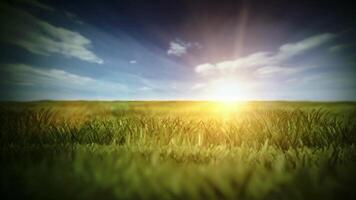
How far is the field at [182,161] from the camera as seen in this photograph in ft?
3.67

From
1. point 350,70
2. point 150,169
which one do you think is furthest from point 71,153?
point 350,70

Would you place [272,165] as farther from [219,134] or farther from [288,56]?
[288,56]

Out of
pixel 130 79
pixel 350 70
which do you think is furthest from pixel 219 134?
pixel 350 70

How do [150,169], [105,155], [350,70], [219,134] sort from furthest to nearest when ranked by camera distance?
1. [350,70]
2. [219,134]
3. [105,155]
4. [150,169]

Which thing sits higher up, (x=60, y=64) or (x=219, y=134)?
(x=60, y=64)

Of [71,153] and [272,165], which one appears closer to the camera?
[272,165]

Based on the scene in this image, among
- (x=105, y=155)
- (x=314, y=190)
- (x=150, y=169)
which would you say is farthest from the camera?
(x=105, y=155)

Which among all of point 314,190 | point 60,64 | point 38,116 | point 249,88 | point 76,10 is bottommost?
point 314,190

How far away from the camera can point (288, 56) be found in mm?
2496

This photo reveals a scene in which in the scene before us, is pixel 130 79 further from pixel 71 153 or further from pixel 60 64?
pixel 71 153

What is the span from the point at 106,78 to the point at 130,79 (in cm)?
22

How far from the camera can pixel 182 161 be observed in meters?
1.42

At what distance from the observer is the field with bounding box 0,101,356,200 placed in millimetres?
1117

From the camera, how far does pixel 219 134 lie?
2.05 m
